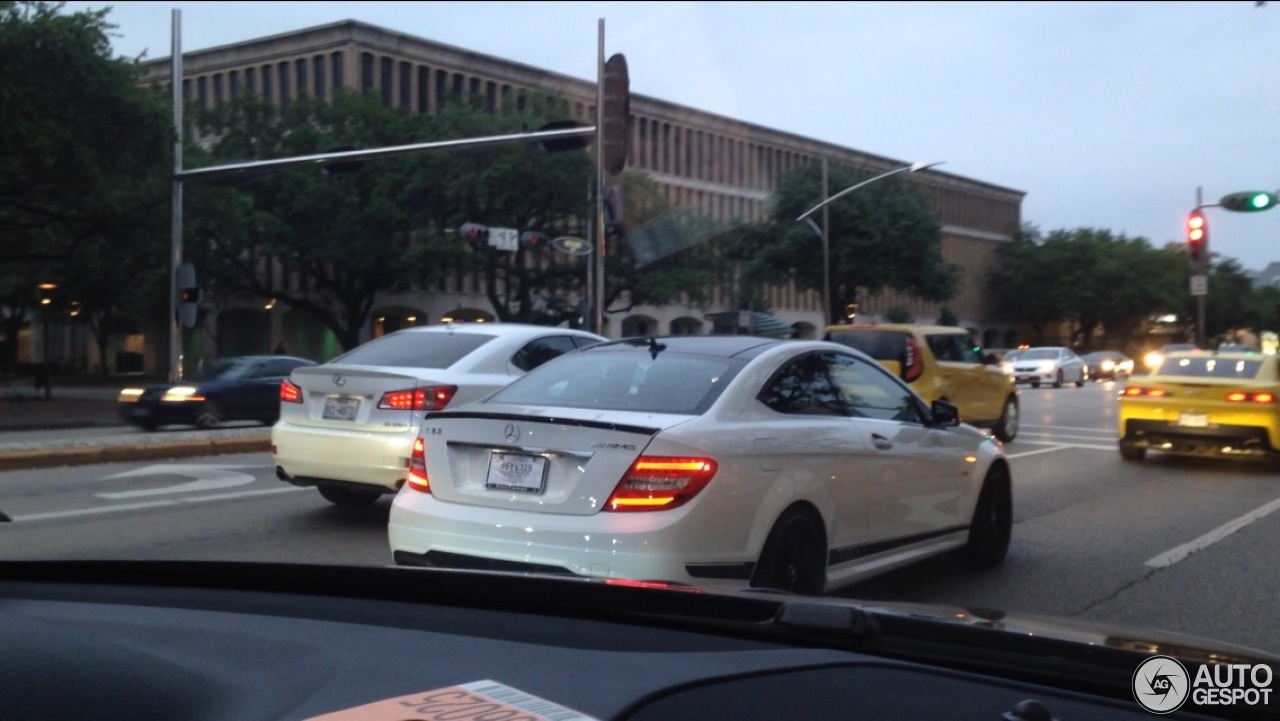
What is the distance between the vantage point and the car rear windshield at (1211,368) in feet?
50.1

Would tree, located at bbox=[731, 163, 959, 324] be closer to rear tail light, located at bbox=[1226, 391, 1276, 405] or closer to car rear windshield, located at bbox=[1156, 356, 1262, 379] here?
car rear windshield, located at bbox=[1156, 356, 1262, 379]

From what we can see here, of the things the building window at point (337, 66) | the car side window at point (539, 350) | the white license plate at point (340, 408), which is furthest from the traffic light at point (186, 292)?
the building window at point (337, 66)

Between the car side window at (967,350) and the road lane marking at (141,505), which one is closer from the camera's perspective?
the road lane marking at (141,505)

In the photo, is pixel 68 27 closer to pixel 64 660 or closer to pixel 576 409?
pixel 576 409

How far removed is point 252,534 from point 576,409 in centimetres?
430

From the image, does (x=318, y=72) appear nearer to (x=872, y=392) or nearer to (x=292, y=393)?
(x=292, y=393)

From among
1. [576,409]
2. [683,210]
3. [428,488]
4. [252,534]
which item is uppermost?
[683,210]

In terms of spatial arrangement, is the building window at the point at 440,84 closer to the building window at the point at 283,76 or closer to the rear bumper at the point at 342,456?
the building window at the point at 283,76

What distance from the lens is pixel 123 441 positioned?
14500 millimetres

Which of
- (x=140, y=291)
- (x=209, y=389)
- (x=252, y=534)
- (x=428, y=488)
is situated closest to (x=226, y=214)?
(x=140, y=291)

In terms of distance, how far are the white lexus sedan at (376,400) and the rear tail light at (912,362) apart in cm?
788

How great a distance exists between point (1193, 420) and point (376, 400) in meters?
10.6

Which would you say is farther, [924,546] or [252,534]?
[252,534]

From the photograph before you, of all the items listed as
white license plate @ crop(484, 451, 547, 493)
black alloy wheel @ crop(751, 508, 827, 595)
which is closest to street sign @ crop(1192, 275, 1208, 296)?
black alloy wheel @ crop(751, 508, 827, 595)
